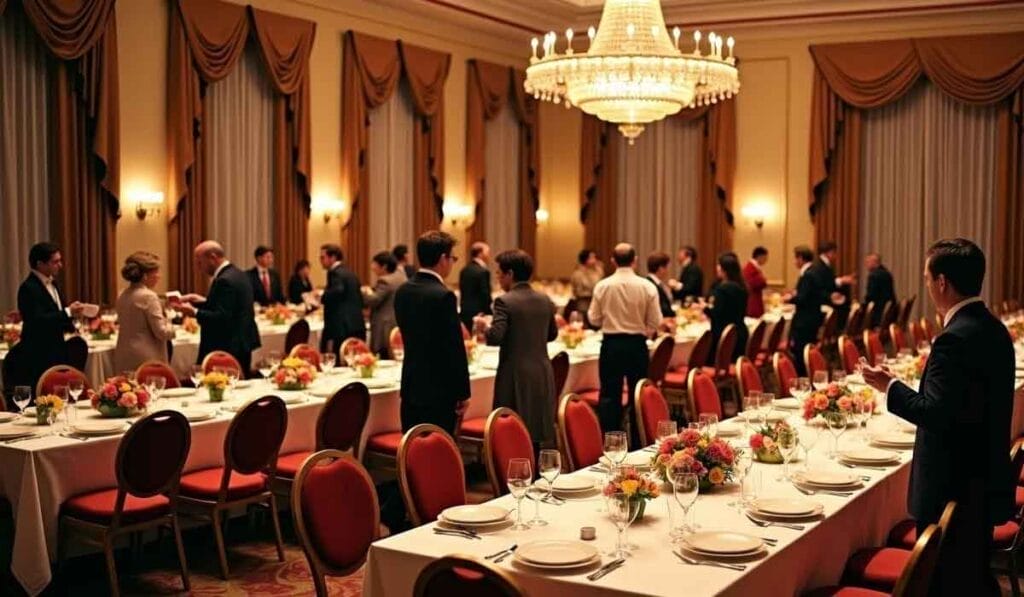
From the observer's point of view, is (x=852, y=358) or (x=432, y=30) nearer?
(x=852, y=358)

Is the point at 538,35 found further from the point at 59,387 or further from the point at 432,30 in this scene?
the point at 59,387

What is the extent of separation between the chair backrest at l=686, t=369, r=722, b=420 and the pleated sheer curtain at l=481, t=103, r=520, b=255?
10654 millimetres

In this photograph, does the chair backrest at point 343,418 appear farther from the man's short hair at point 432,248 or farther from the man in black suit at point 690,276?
the man in black suit at point 690,276

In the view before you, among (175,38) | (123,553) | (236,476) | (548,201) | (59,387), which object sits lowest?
(123,553)

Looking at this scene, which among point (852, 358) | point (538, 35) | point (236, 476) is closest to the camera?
point (236, 476)

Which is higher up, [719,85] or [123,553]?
[719,85]

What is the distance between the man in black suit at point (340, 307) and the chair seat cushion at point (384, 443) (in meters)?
4.18

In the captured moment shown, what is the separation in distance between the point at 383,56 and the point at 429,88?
1006mm

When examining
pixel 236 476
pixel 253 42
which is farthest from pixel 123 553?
pixel 253 42

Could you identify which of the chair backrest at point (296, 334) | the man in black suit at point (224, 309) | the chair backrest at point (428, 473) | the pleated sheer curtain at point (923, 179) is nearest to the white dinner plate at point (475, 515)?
the chair backrest at point (428, 473)

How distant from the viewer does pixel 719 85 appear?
11.0m

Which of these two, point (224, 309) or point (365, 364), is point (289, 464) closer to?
point (365, 364)

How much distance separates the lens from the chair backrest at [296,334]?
36.2 ft

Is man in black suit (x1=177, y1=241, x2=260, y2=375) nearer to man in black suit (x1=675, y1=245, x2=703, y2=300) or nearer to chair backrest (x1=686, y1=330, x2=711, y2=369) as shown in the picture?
chair backrest (x1=686, y1=330, x2=711, y2=369)
